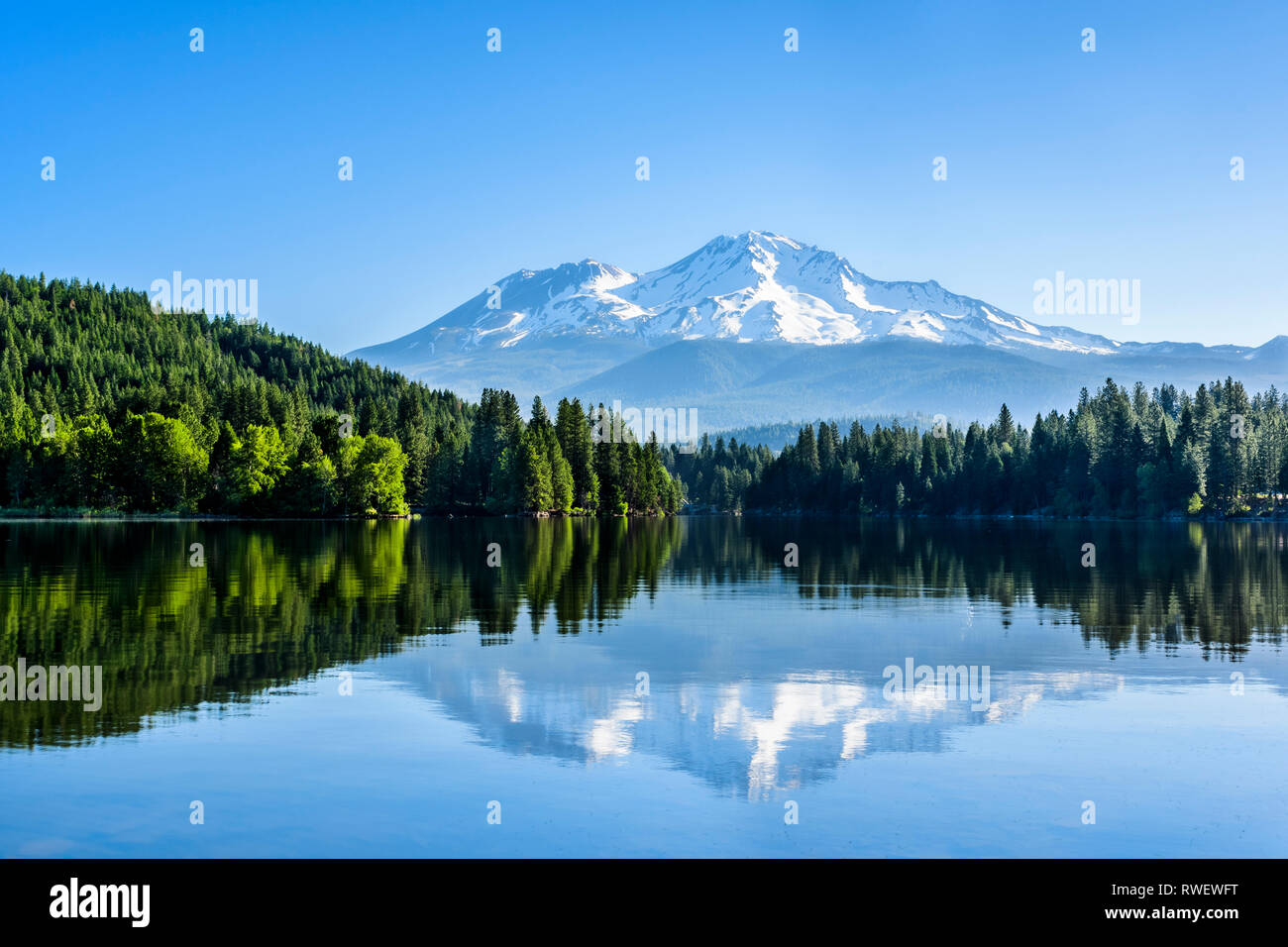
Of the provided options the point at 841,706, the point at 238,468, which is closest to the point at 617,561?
the point at 841,706

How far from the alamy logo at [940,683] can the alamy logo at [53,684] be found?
700 inches

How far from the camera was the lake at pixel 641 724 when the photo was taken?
1631cm

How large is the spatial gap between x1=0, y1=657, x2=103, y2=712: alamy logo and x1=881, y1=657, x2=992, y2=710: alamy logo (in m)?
17.8

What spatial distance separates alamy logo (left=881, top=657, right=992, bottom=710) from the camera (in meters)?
25.9

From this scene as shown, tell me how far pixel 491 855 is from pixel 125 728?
1037cm
